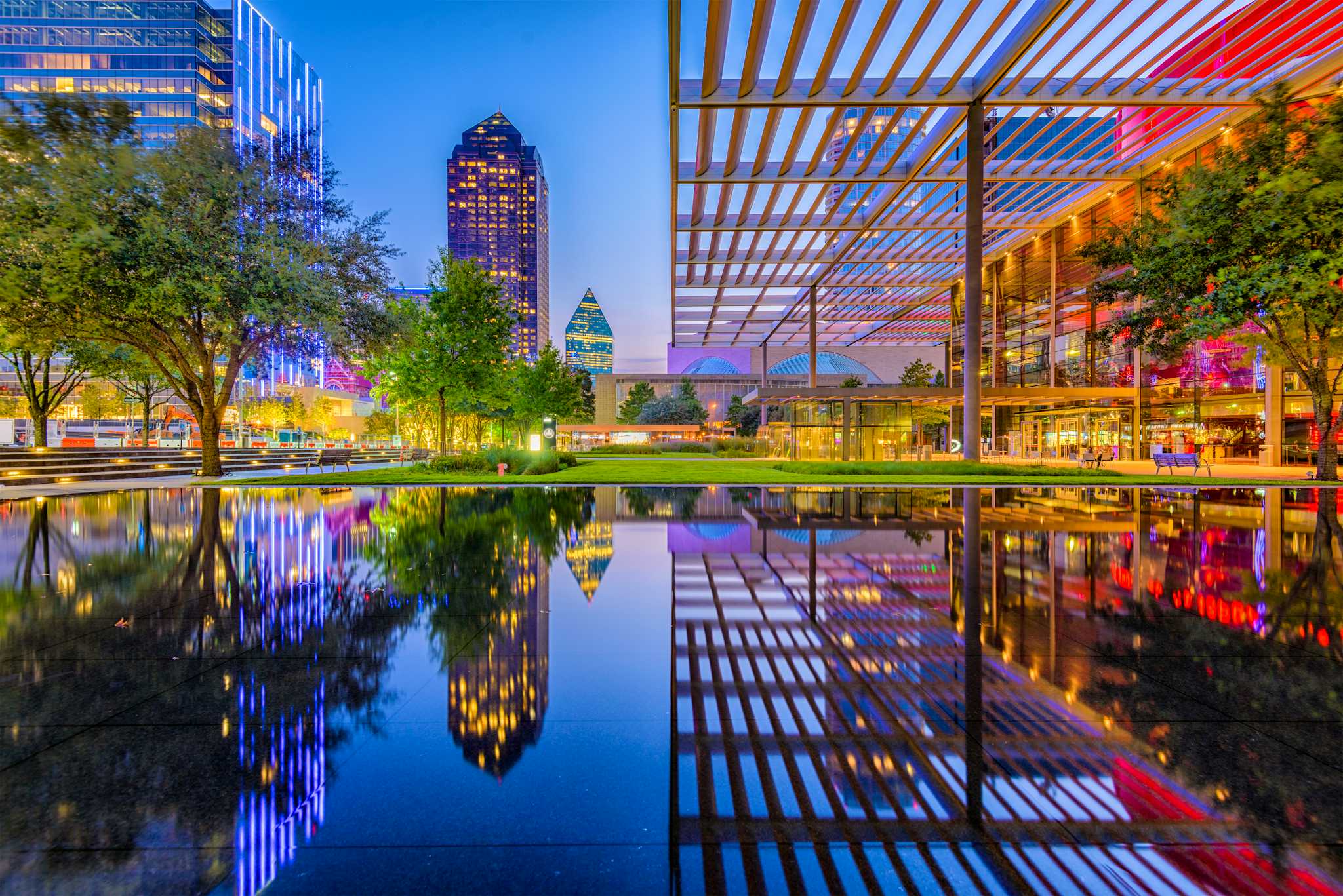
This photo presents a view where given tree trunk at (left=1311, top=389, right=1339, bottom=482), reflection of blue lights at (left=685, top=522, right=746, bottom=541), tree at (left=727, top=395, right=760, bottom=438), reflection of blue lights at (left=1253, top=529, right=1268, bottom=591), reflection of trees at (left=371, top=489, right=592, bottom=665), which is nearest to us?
reflection of trees at (left=371, top=489, right=592, bottom=665)

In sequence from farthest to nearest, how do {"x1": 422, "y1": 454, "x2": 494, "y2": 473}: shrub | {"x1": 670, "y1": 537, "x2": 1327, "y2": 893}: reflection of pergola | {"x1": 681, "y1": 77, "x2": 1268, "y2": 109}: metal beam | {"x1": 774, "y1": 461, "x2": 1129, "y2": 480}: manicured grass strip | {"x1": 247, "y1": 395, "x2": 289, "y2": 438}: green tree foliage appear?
{"x1": 247, "y1": 395, "x2": 289, "y2": 438}: green tree foliage, {"x1": 422, "y1": 454, "x2": 494, "y2": 473}: shrub, {"x1": 774, "y1": 461, "x2": 1129, "y2": 480}: manicured grass strip, {"x1": 681, "y1": 77, "x2": 1268, "y2": 109}: metal beam, {"x1": 670, "y1": 537, "x2": 1327, "y2": 893}: reflection of pergola

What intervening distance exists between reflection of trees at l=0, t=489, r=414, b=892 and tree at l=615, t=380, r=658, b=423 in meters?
78.4

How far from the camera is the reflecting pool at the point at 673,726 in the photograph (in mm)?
2312

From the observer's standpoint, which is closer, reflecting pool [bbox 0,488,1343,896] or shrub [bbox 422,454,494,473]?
reflecting pool [bbox 0,488,1343,896]

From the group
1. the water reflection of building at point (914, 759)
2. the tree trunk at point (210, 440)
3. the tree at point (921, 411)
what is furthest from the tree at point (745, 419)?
the water reflection of building at point (914, 759)

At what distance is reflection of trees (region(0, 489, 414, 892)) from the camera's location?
2.41 m

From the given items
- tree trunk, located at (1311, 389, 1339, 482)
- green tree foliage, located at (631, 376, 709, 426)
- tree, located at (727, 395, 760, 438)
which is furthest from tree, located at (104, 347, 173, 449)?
tree, located at (727, 395, 760, 438)

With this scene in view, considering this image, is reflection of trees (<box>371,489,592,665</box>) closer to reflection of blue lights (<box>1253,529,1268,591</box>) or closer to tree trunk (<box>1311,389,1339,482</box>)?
reflection of blue lights (<box>1253,529,1268,591</box>)

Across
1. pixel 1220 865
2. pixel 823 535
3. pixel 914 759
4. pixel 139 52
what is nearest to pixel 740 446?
pixel 823 535

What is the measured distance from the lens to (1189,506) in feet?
47.5

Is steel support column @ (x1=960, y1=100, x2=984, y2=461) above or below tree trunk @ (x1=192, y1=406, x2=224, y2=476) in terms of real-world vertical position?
above

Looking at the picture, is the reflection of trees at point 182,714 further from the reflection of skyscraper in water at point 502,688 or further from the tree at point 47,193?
the tree at point 47,193

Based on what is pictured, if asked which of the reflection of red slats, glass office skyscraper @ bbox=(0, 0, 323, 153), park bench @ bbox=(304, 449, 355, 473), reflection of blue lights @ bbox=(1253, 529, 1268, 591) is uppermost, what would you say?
glass office skyscraper @ bbox=(0, 0, 323, 153)

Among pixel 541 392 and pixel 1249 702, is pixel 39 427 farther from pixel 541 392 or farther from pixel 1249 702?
pixel 1249 702
